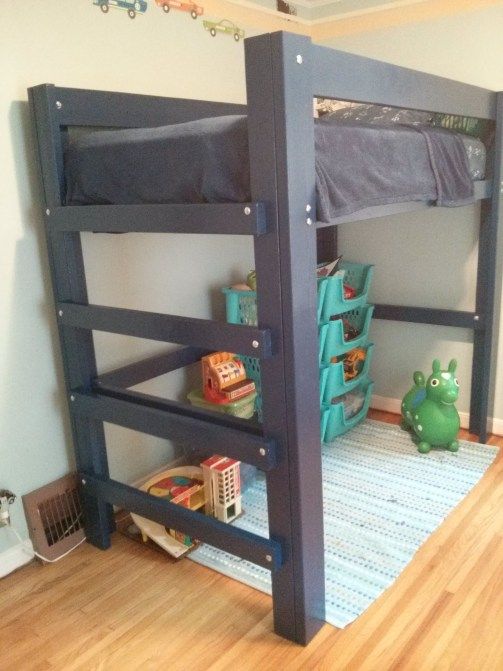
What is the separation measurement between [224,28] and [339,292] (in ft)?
3.57

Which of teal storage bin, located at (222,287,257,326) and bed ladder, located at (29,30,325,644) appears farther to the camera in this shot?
teal storage bin, located at (222,287,257,326)

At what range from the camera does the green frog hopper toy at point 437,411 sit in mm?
2289

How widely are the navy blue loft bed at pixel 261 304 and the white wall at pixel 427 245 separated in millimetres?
503

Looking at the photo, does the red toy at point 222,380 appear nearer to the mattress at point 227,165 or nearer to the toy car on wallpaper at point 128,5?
the mattress at point 227,165

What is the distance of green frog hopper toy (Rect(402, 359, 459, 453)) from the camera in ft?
Result: 7.51

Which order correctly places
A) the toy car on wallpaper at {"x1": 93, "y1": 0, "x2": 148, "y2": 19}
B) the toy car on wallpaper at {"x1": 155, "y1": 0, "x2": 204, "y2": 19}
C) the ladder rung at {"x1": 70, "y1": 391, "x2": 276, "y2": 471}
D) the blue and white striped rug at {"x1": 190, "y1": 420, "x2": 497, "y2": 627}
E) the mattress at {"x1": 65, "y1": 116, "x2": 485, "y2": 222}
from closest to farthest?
1. the mattress at {"x1": 65, "y1": 116, "x2": 485, "y2": 222}
2. the ladder rung at {"x1": 70, "y1": 391, "x2": 276, "y2": 471}
3. the blue and white striped rug at {"x1": 190, "y1": 420, "x2": 497, "y2": 627}
4. the toy car on wallpaper at {"x1": 93, "y1": 0, "x2": 148, "y2": 19}
5. the toy car on wallpaper at {"x1": 155, "y1": 0, "x2": 204, "y2": 19}

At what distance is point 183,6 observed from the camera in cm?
207

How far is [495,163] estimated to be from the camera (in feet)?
7.22

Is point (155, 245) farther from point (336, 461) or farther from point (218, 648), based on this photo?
point (218, 648)

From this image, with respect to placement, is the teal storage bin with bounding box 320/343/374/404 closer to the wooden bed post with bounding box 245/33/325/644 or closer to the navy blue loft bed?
the navy blue loft bed

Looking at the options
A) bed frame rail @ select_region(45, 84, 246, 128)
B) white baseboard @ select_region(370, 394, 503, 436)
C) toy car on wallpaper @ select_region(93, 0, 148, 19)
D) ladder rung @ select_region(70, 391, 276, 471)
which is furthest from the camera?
white baseboard @ select_region(370, 394, 503, 436)

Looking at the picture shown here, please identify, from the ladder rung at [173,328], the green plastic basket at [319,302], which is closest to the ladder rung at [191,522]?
the ladder rung at [173,328]

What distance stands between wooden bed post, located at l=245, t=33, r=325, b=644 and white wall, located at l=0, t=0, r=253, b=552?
0.79 m

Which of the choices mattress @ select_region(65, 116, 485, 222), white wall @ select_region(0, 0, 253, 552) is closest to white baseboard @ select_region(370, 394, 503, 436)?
white wall @ select_region(0, 0, 253, 552)
